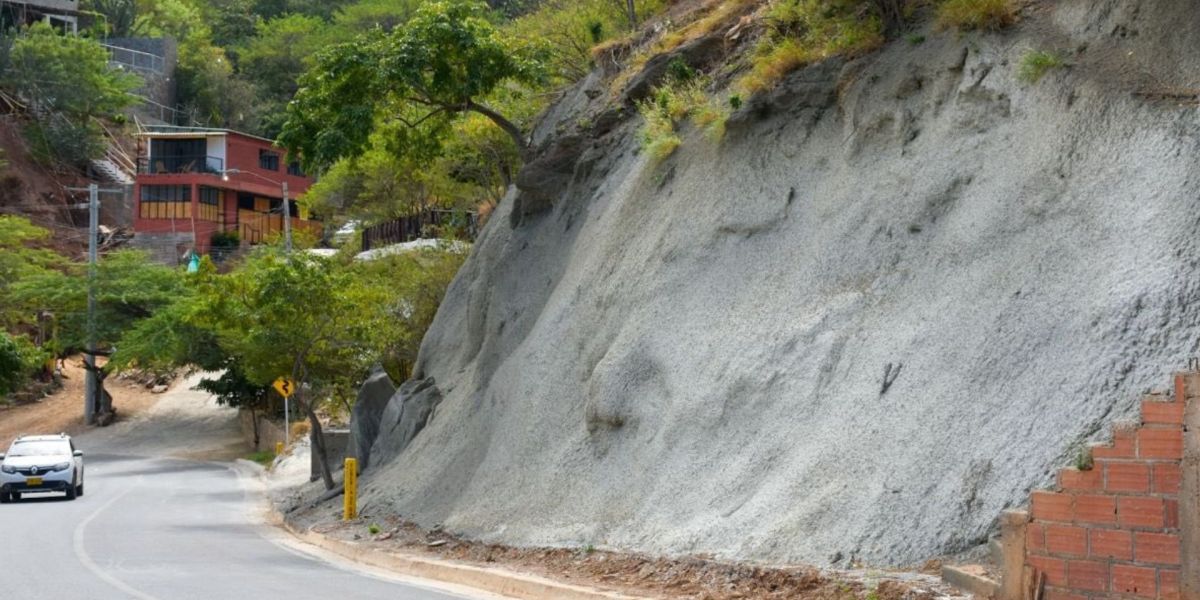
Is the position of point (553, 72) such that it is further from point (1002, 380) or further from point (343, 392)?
point (1002, 380)

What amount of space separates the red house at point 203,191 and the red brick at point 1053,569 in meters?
69.6

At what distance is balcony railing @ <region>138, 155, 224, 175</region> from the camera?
79875mm

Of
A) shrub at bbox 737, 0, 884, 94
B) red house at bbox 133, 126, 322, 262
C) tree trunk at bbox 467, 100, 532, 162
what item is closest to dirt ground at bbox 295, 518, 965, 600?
shrub at bbox 737, 0, 884, 94

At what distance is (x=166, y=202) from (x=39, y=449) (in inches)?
1976

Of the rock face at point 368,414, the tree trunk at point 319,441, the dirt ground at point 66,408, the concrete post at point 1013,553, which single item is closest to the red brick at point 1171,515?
the concrete post at point 1013,553

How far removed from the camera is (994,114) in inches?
576

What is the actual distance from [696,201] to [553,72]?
34.5 feet

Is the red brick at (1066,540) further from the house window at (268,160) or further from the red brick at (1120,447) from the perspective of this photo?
the house window at (268,160)

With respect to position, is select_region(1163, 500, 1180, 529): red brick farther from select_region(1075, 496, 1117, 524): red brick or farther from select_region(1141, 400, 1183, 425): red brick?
select_region(1141, 400, 1183, 425): red brick

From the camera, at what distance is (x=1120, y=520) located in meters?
9.44

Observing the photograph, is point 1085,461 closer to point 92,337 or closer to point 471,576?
point 471,576

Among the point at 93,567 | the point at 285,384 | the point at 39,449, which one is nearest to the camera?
the point at 93,567

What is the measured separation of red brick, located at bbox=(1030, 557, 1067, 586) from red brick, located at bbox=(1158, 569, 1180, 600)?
0.73 meters

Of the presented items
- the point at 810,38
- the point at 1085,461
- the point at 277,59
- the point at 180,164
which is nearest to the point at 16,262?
the point at 180,164
